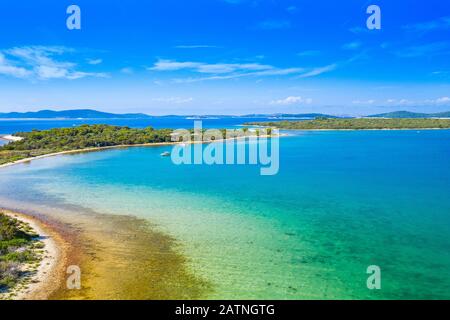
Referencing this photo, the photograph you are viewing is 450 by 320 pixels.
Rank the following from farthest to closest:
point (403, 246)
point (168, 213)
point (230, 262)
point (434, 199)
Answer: point (434, 199) → point (168, 213) → point (403, 246) → point (230, 262)

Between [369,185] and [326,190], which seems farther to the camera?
[369,185]

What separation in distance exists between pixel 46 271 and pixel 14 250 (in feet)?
8.41

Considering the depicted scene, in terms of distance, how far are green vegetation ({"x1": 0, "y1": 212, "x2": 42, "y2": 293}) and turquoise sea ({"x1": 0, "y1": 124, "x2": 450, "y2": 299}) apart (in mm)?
5753

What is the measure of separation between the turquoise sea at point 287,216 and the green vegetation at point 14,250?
5753mm

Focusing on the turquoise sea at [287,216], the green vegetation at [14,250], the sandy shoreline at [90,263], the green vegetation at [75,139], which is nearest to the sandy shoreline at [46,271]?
the sandy shoreline at [90,263]

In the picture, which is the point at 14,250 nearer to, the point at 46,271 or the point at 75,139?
the point at 46,271

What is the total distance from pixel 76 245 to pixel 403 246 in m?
14.6

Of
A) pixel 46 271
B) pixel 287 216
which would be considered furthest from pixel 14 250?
pixel 287 216

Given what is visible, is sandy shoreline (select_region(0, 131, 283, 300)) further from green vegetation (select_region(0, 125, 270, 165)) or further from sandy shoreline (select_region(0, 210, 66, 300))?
green vegetation (select_region(0, 125, 270, 165))

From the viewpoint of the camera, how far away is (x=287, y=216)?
21.0 metres

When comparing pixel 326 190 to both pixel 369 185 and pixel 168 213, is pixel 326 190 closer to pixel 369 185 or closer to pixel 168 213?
pixel 369 185

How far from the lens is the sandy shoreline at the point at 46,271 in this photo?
11.7 metres

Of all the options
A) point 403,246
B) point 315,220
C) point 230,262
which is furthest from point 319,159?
point 230,262

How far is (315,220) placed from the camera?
20281 mm
